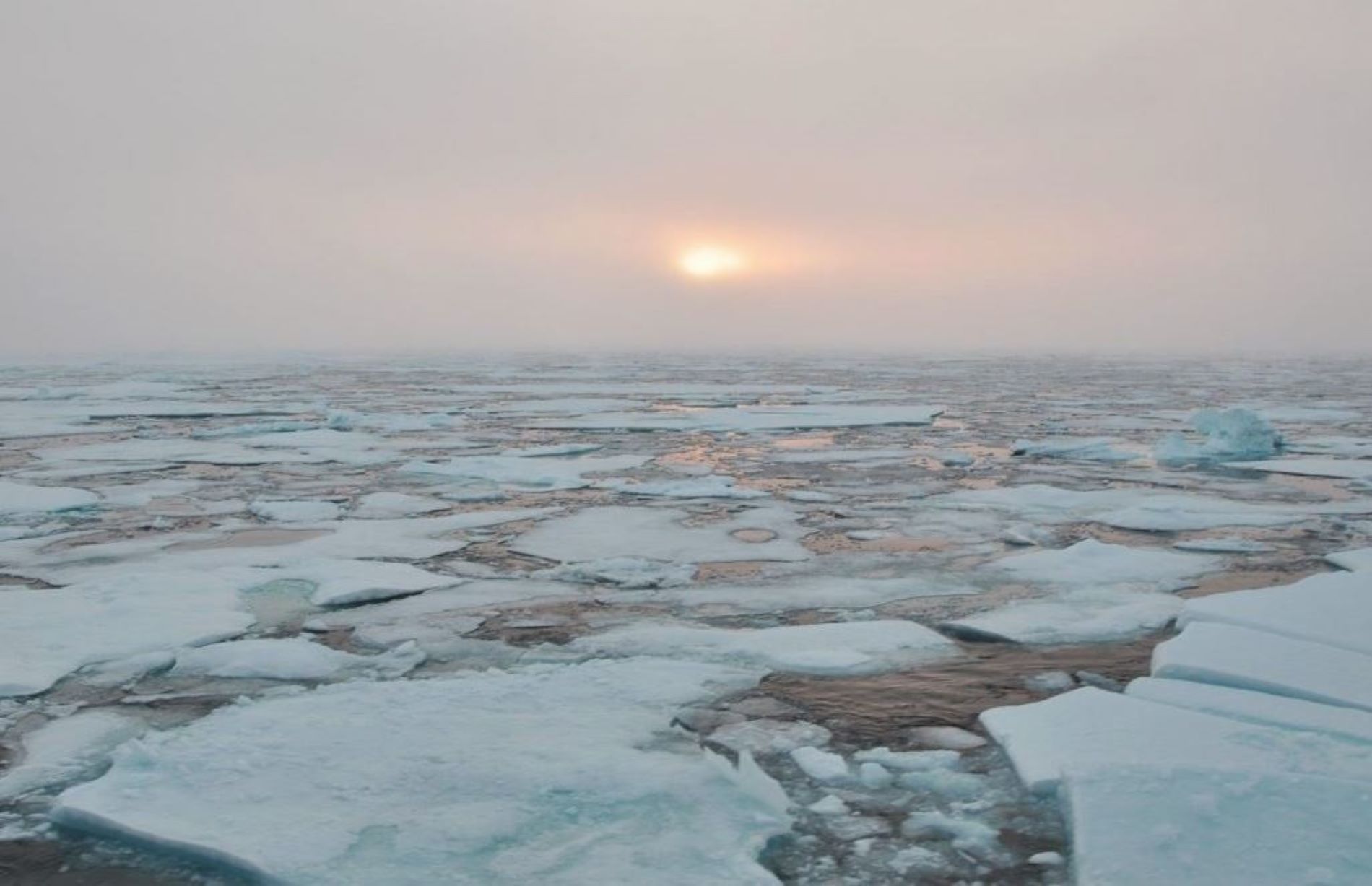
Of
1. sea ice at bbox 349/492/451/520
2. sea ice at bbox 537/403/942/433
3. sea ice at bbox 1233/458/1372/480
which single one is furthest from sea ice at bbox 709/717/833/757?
sea ice at bbox 537/403/942/433

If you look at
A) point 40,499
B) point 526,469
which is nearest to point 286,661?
point 40,499

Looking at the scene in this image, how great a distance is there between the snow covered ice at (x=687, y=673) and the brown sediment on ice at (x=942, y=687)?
2 cm

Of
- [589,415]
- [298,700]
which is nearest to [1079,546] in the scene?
[298,700]

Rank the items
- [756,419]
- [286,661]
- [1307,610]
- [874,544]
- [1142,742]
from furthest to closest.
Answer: [756,419], [874,544], [1307,610], [286,661], [1142,742]

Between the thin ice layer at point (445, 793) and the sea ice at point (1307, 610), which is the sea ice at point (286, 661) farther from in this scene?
the sea ice at point (1307, 610)

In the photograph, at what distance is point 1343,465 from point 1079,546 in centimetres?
583

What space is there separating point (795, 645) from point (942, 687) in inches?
26.1

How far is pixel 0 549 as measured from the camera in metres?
6.38

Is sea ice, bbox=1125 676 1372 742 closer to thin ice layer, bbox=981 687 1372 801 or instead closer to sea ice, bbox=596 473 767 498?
thin ice layer, bbox=981 687 1372 801

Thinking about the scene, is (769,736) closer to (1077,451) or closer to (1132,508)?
(1132,508)

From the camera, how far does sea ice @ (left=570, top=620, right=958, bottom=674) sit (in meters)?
4.10

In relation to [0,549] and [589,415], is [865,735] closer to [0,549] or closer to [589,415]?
[0,549]

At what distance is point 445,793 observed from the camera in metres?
2.91

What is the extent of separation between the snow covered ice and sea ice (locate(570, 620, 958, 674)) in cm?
2
